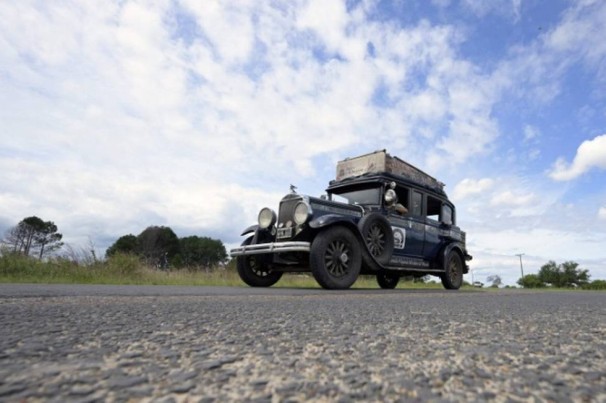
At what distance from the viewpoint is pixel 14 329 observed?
1.24 meters

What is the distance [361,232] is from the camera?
21.1ft

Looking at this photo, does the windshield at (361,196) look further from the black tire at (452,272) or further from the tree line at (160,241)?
the tree line at (160,241)

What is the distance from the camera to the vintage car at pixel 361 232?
6.03 m

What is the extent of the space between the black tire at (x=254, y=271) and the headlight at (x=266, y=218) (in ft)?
1.54

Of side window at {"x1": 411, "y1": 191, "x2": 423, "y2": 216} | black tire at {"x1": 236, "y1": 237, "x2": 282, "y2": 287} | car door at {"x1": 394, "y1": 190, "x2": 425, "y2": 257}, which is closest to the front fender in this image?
black tire at {"x1": 236, "y1": 237, "x2": 282, "y2": 287}

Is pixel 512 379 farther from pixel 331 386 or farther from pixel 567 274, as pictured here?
pixel 567 274

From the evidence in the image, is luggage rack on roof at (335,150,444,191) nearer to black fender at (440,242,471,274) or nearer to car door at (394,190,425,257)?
car door at (394,190,425,257)

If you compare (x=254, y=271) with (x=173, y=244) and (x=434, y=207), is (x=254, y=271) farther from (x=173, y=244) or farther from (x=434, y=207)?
(x=173, y=244)

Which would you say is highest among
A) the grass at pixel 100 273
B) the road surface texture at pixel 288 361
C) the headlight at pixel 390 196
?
the headlight at pixel 390 196

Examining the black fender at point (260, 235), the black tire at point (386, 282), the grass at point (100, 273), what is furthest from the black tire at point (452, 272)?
the black fender at point (260, 235)

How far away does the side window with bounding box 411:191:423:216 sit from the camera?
26.7 feet

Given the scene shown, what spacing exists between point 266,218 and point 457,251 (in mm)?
4828

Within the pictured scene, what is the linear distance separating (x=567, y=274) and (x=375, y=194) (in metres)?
58.6

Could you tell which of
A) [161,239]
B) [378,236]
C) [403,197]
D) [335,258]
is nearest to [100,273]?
[335,258]
